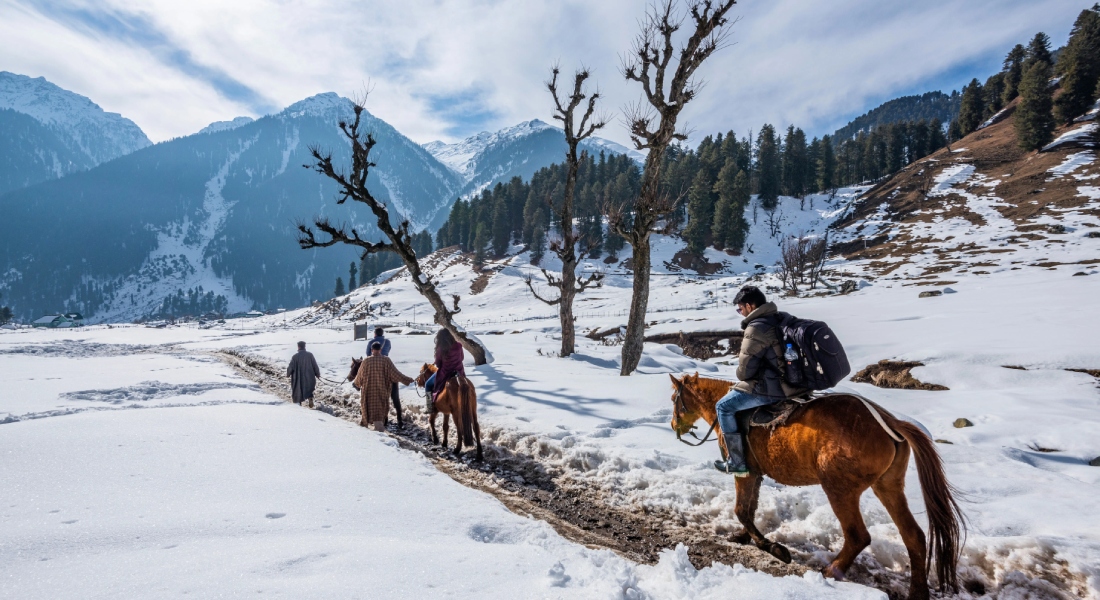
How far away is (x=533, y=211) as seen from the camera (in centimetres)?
8769

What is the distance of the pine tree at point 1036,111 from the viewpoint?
64438 millimetres

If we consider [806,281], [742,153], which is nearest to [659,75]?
[806,281]

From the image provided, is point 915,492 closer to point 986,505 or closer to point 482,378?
point 986,505

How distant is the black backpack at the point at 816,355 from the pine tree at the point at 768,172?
88.0 metres

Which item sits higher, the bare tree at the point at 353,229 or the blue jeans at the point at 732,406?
the bare tree at the point at 353,229

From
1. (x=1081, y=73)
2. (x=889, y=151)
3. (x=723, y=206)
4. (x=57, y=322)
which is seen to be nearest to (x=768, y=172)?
(x=723, y=206)

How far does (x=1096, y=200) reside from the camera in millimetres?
49406

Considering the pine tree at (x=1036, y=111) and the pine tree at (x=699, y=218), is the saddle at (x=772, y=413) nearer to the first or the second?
the pine tree at (x=699, y=218)

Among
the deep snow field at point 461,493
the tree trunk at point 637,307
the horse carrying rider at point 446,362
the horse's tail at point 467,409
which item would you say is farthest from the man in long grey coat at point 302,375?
the tree trunk at point 637,307

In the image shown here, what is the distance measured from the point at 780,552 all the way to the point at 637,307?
8470 millimetres

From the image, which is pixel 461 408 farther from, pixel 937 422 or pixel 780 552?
pixel 937 422

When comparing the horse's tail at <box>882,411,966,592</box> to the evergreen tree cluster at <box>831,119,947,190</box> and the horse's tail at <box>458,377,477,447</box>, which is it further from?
the evergreen tree cluster at <box>831,119,947,190</box>

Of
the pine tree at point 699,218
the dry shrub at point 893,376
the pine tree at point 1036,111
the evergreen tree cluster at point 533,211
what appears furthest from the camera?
the evergreen tree cluster at point 533,211

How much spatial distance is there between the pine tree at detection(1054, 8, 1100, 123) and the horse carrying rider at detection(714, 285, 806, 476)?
100 metres
